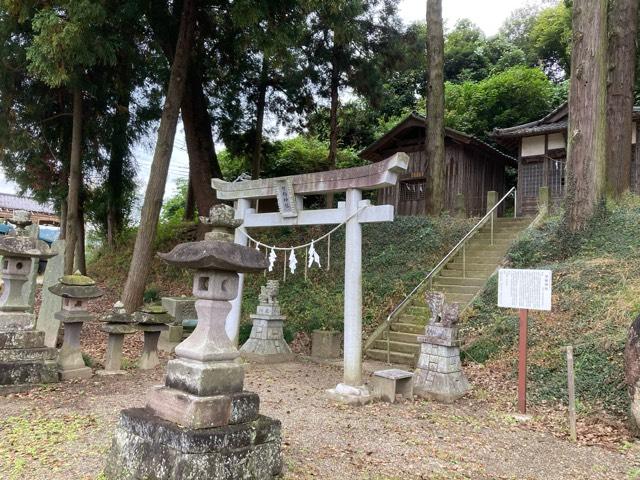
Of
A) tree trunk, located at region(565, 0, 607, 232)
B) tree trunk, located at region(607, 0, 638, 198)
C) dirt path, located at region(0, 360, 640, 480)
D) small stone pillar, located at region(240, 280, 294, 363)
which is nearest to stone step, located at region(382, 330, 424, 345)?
small stone pillar, located at region(240, 280, 294, 363)

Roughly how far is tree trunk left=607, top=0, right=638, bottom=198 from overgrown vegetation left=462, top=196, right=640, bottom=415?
4.09 ft

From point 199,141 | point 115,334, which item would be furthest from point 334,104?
point 115,334

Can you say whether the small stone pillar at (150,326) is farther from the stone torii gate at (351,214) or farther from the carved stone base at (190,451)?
the carved stone base at (190,451)

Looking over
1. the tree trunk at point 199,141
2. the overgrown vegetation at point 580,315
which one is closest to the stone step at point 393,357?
the overgrown vegetation at point 580,315

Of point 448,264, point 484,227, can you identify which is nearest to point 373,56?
point 484,227

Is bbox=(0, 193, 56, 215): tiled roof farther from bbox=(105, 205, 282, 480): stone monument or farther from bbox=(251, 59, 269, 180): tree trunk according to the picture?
bbox=(105, 205, 282, 480): stone monument

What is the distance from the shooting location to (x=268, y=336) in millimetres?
10125

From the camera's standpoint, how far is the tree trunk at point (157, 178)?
37.2 feet

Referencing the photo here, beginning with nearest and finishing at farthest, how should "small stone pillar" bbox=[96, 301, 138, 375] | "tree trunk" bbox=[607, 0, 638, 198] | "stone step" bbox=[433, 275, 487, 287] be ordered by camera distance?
"small stone pillar" bbox=[96, 301, 138, 375]
"stone step" bbox=[433, 275, 487, 287]
"tree trunk" bbox=[607, 0, 638, 198]

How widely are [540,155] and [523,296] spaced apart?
1368 cm

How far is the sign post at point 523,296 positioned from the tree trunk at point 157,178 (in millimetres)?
8094

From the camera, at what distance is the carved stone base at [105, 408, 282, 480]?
147 inches

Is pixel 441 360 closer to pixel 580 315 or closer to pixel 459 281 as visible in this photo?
pixel 580 315

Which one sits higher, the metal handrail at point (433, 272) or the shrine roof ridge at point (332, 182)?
the shrine roof ridge at point (332, 182)
